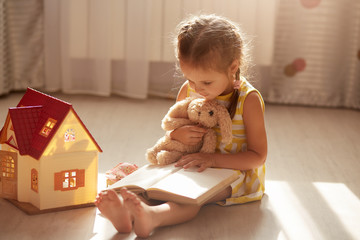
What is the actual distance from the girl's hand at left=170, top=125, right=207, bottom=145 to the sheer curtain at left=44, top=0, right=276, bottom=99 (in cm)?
116

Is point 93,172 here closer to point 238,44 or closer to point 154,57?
point 238,44

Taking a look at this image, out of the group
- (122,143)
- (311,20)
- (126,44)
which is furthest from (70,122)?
(311,20)

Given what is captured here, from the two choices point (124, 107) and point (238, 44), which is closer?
point (238, 44)

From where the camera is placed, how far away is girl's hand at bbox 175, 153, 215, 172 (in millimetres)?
1308

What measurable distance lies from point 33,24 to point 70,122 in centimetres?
142

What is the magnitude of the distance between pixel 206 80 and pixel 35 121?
431 millimetres

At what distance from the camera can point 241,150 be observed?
4.59 ft

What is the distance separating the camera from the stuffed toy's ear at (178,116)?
4.49ft

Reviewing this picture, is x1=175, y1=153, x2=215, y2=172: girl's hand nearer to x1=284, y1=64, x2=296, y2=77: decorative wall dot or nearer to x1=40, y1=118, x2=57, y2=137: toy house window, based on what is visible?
x1=40, y1=118, x2=57, y2=137: toy house window

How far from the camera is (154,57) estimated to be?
2561 millimetres

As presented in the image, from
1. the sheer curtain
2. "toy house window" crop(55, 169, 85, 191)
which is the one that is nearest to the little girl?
"toy house window" crop(55, 169, 85, 191)

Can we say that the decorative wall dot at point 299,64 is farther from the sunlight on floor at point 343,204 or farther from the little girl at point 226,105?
the little girl at point 226,105

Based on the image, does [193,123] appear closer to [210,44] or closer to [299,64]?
[210,44]

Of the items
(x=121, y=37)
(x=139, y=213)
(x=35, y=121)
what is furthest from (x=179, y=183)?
(x=121, y=37)
